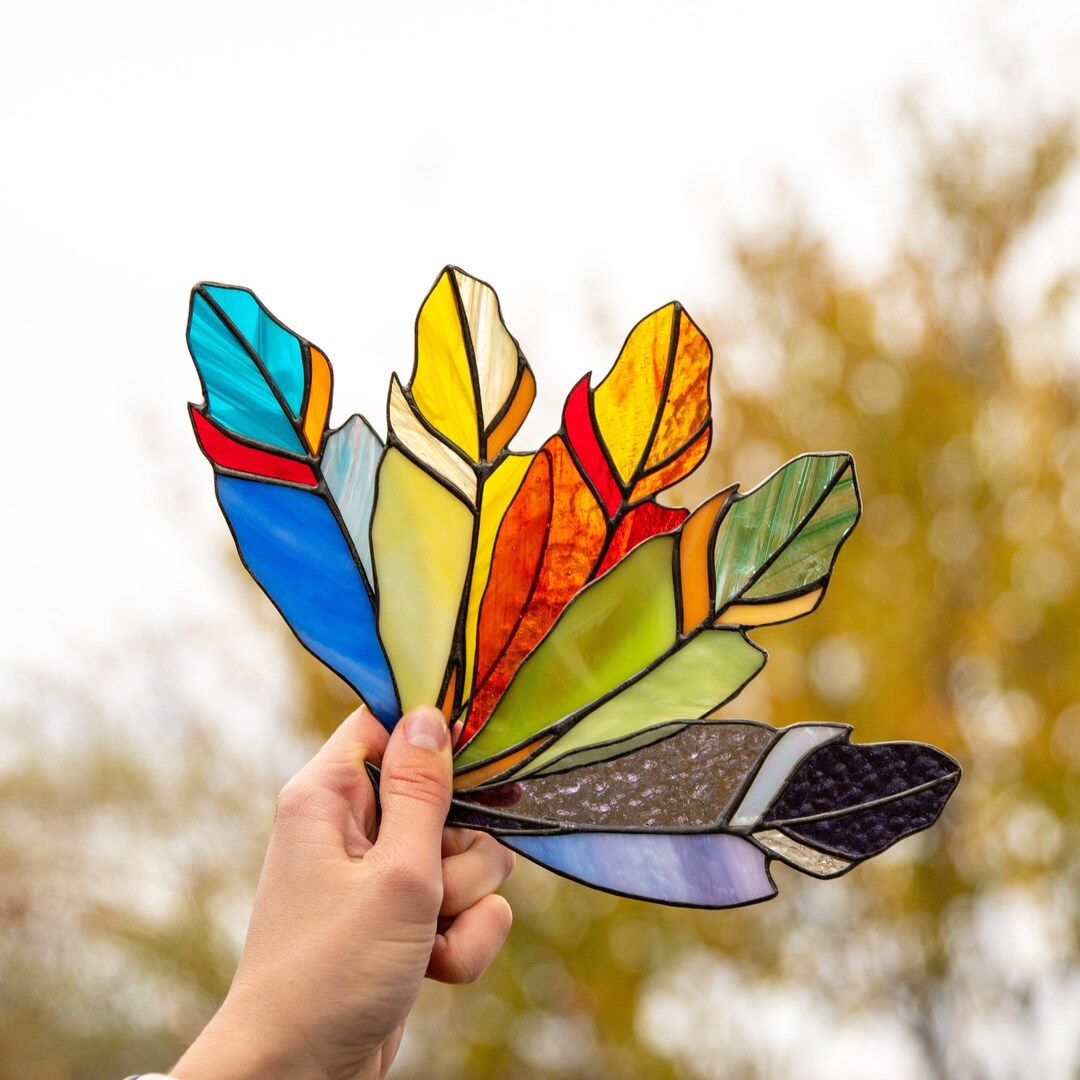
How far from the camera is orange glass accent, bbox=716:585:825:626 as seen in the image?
1082 mm

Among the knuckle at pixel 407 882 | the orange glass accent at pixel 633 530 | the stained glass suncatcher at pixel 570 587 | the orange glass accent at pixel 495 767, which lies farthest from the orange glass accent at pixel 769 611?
the knuckle at pixel 407 882

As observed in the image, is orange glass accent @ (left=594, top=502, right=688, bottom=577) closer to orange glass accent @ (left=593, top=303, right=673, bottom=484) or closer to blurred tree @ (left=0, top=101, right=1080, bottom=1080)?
orange glass accent @ (left=593, top=303, right=673, bottom=484)

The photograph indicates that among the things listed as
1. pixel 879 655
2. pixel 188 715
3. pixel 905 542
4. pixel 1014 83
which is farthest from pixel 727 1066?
pixel 1014 83

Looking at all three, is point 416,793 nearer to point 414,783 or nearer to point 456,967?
point 414,783

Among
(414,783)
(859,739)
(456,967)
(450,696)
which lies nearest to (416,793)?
(414,783)

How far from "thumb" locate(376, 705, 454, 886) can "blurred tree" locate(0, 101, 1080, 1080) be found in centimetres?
393

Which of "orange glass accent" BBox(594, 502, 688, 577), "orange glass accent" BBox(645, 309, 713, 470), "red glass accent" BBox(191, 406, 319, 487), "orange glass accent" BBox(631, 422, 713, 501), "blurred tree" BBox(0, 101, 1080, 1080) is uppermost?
"red glass accent" BBox(191, 406, 319, 487)

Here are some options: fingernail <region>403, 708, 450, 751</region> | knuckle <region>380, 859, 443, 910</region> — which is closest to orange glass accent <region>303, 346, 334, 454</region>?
fingernail <region>403, 708, 450, 751</region>

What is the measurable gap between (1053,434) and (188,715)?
14.3 feet

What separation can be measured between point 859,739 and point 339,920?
3798 mm

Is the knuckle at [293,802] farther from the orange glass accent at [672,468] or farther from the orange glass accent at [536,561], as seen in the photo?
the orange glass accent at [672,468]

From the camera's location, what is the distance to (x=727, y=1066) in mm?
5246

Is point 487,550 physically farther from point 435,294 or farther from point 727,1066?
point 727,1066

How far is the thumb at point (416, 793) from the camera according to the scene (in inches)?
39.9
